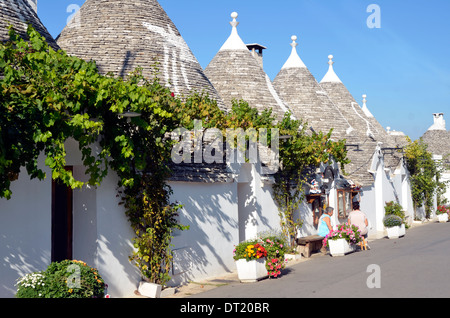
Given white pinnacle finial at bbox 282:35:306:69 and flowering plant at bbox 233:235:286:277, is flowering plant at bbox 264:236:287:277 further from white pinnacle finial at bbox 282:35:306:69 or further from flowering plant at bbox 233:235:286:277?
white pinnacle finial at bbox 282:35:306:69

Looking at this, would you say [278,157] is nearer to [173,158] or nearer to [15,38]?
[173,158]

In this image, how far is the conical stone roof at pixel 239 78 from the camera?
20.6m

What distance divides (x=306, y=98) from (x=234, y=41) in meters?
5.79

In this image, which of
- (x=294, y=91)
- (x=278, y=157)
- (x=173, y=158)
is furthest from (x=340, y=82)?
(x=173, y=158)

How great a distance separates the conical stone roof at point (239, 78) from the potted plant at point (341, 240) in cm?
524

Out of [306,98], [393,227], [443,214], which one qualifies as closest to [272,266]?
[393,227]

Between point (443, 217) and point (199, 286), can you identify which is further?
point (443, 217)

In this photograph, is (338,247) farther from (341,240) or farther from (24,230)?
(24,230)

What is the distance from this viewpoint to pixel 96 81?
9.01 metres

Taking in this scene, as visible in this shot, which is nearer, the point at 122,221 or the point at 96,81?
the point at 96,81

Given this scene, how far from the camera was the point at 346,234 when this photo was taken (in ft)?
54.5

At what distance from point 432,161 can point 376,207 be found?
334 inches
